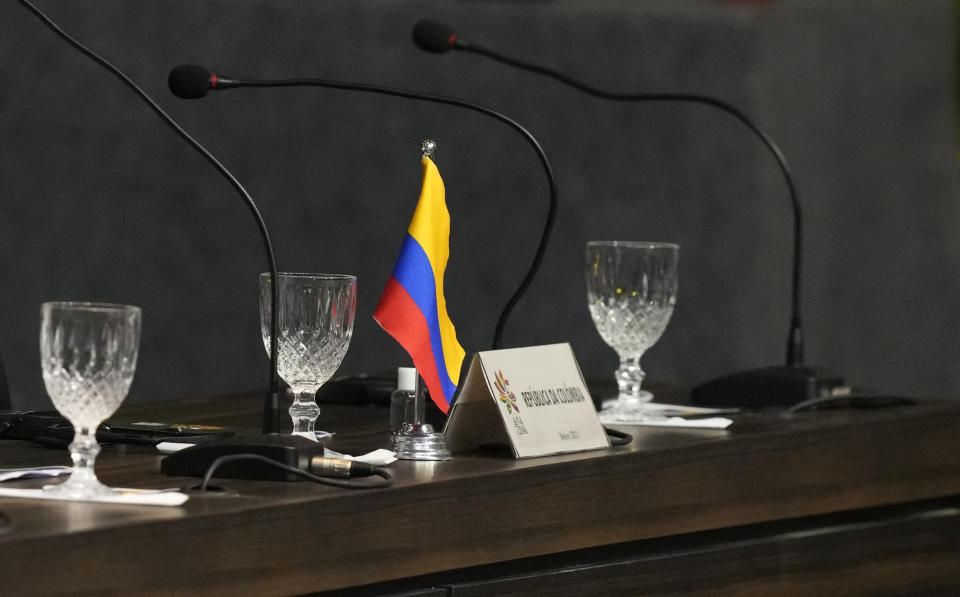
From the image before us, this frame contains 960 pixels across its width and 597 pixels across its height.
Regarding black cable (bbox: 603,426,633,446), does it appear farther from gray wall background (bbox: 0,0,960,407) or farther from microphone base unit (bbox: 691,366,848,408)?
gray wall background (bbox: 0,0,960,407)

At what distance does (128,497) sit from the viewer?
1.33 metres

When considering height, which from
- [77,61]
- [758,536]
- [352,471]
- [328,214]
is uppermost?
[77,61]

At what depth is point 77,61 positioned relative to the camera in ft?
10.9

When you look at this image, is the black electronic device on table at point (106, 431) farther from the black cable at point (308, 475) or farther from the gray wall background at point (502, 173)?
the gray wall background at point (502, 173)

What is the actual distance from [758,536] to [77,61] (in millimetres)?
2004

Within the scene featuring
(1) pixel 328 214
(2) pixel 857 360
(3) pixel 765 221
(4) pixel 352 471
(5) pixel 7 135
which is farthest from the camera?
(2) pixel 857 360

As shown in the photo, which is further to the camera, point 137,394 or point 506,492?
point 137,394

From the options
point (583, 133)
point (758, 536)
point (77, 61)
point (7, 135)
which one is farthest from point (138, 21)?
point (758, 536)

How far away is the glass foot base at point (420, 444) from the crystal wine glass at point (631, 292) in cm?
44

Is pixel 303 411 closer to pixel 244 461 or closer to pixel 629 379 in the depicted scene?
pixel 244 461

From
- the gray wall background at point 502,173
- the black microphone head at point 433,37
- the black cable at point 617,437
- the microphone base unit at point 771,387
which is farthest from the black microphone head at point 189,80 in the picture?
the gray wall background at point 502,173

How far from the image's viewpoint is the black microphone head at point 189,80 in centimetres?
167

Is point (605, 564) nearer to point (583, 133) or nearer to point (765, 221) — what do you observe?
point (583, 133)

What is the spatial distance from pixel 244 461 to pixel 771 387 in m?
0.99
